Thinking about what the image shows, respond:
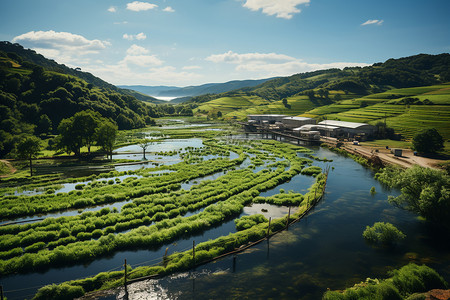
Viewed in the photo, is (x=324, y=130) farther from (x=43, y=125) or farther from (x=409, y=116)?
(x=43, y=125)

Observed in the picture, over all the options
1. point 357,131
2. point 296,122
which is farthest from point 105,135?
point 357,131

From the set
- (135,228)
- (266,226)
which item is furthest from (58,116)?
(266,226)

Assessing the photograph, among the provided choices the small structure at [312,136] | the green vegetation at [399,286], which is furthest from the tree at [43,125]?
the green vegetation at [399,286]

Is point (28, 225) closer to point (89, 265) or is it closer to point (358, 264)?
point (89, 265)

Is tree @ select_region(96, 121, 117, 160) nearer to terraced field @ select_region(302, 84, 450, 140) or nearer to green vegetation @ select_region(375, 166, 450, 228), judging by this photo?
green vegetation @ select_region(375, 166, 450, 228)

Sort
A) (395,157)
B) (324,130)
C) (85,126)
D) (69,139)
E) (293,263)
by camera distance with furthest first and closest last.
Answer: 1. (324,130)
2. (85,126)
3. (69,139)
4. (395,157)
5. (293,263)

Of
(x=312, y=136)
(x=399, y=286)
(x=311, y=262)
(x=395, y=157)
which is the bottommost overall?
(x=311, y=262)

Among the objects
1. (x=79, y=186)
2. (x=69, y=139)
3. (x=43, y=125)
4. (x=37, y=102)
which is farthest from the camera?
(x=37, y=102)
